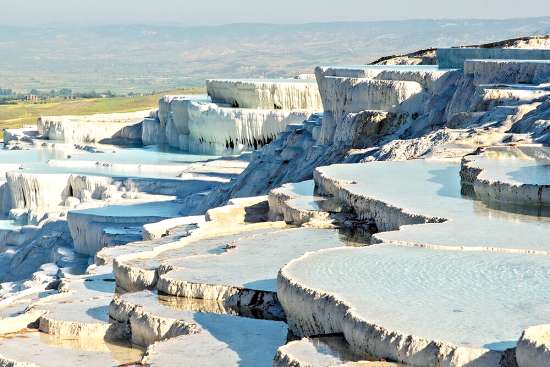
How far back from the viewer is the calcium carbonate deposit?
6.68 m

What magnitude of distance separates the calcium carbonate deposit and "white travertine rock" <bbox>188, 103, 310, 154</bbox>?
5687 mm

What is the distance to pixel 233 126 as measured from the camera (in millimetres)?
28062

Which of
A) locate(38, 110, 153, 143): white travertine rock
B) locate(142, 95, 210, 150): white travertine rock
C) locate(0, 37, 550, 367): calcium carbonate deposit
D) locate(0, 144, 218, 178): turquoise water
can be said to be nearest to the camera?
locate(0, 37, 550, 367): calcium carbonate deposit

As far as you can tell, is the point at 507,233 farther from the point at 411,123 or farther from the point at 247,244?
the point at 411,123

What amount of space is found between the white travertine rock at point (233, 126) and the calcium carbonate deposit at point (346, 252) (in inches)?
224

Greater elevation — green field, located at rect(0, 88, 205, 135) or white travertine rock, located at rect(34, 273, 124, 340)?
white travertine rock, located at rect(34, 273, 124, 340)

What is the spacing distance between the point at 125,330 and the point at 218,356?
1355mm

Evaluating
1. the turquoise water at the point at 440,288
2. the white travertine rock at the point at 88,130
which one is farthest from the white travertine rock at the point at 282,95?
the turquoise water at the point at 440,288

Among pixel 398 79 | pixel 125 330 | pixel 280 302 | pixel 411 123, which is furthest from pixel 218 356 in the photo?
pixel 398 79

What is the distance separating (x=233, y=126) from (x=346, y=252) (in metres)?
19.8

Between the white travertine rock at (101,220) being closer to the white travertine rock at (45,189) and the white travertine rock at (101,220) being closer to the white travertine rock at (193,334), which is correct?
the white travertine rock at (45,189)

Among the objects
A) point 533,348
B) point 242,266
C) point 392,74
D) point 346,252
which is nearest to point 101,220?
point 392,74

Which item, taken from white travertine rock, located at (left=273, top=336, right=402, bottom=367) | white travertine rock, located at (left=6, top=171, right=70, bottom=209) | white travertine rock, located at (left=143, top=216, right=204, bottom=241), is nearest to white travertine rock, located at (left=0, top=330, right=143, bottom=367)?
white travertine rock, located at (left=273, top=336, right=402, bottom=367)

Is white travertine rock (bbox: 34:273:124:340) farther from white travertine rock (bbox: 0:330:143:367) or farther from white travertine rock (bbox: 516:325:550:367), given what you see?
white travertine rock (bbox: 516:325:550:367)
